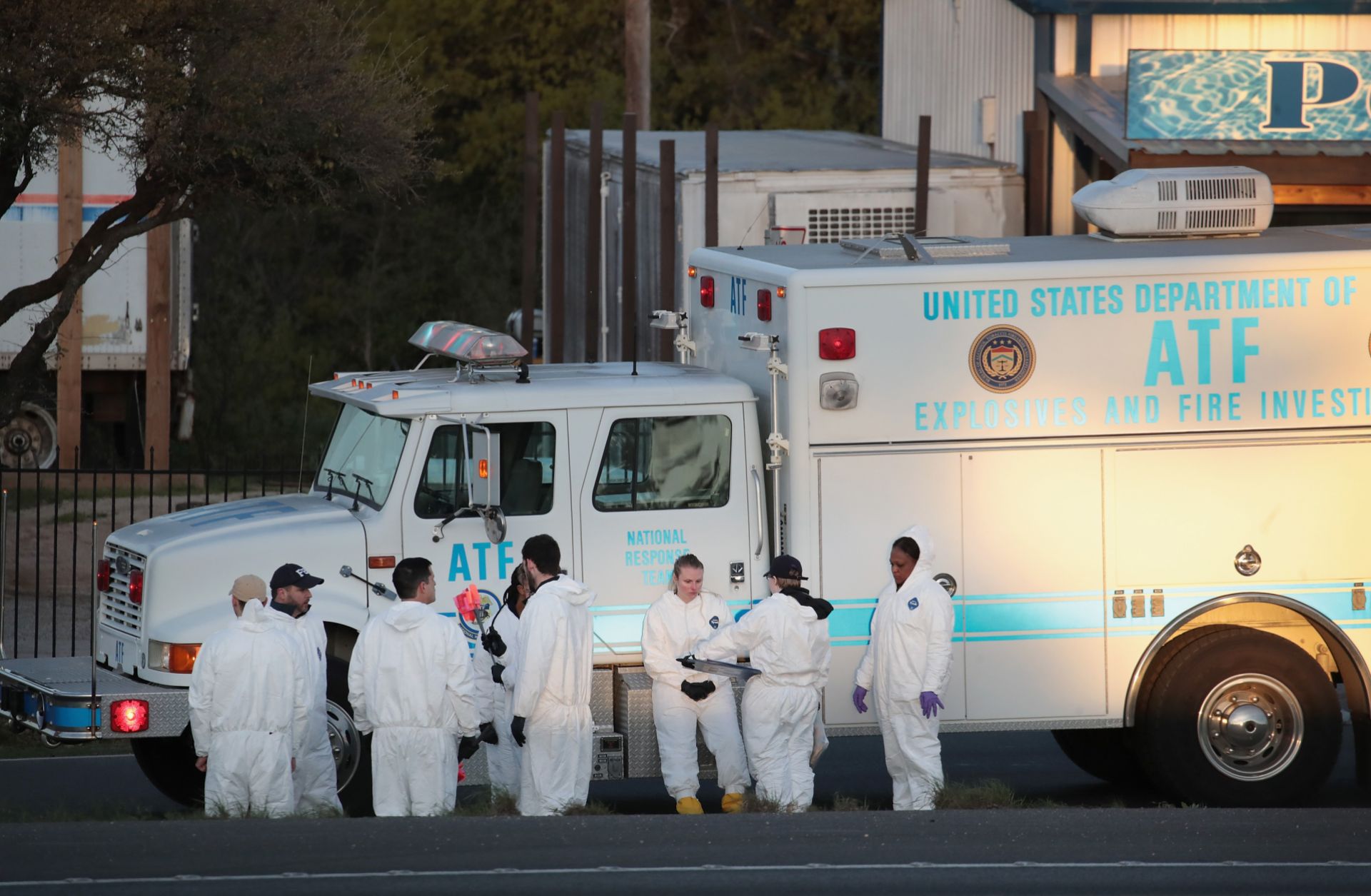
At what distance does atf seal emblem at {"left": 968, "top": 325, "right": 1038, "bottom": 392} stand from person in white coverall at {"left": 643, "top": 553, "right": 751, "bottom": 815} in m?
1.77

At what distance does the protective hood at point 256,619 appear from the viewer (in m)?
8.55

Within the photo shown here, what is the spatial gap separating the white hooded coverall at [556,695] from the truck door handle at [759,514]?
92 centimetres

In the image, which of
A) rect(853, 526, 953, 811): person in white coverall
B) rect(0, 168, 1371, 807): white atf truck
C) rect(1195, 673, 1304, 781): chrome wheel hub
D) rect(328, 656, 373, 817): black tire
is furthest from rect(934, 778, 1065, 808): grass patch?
rect(328, 656, 373, 817): black tire

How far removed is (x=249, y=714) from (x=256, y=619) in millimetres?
474

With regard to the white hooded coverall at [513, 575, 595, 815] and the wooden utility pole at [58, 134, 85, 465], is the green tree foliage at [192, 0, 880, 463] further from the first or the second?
the white hooded coverall at [513, 575, 595, 815]

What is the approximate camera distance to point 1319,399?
9.45 meters

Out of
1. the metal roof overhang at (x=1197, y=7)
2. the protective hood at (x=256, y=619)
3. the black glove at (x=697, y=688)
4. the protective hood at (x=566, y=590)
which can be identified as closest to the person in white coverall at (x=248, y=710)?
the protective hood at (x=256, y=619)

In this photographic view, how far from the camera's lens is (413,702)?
28.4 feet

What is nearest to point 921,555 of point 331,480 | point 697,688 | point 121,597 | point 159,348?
point 697,688

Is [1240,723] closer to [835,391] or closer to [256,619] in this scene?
[835,391]

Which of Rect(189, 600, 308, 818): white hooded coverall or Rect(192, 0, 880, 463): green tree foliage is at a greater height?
Rect(192, 0, 880, 463): green tree foliage

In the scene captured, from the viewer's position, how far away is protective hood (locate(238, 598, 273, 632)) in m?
8.55

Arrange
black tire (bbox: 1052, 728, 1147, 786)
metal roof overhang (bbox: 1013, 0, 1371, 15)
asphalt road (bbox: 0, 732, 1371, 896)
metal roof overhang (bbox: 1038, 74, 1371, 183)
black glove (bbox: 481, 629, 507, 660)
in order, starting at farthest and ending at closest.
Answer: metal roof overhang (bbox: 1013, 0, 1371, 15) < metal roof overhang (bbox: 1038, 74, 1371, 183) < black tire (bbox: 1052, 728, 1147, 786) < black glove (bbox: 481, 629, 507, 660) < asphalt road (bbox: 0, 732, 1371, 896)

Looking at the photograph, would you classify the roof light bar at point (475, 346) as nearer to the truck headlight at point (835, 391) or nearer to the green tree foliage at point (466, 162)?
the truck headlight at point (835, 391)
